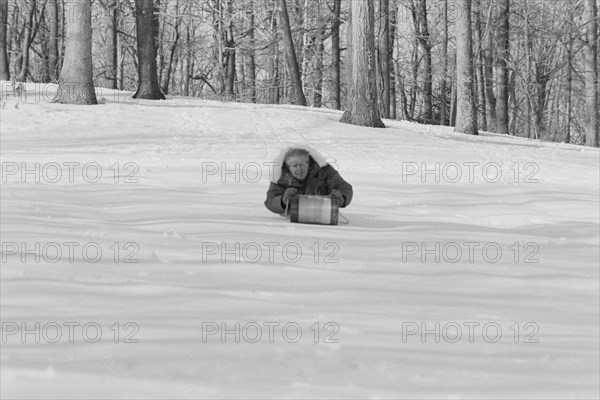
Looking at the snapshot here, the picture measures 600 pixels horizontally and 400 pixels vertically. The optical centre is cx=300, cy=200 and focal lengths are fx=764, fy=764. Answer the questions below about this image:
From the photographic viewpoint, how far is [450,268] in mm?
4773

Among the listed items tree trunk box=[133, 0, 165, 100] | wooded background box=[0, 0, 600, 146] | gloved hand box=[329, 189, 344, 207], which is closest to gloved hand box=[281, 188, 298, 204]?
gloved hand box=[329, 189, 344, 207]

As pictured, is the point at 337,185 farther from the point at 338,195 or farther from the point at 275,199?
the point at 275,199

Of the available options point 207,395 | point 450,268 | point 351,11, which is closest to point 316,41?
point 351,11

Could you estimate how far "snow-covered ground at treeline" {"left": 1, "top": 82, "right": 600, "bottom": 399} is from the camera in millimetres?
2691

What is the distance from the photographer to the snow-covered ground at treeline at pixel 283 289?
269 cm

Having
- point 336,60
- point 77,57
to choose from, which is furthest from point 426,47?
point 77,57

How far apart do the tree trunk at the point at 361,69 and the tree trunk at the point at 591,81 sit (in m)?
11.1

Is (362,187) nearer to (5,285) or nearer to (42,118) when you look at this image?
(5,285)

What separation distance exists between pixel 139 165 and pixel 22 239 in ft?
16.8

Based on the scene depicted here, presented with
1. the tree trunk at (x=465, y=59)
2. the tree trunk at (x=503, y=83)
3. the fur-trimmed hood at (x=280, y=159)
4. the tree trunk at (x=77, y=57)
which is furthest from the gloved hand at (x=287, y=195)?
the tree trunk at (x=503, y=83)

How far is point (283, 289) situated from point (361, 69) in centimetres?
1260

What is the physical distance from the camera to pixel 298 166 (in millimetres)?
6531

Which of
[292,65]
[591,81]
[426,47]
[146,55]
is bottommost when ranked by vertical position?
[146,55]

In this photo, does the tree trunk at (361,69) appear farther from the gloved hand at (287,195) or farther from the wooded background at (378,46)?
the gloved hand at (287,195)
